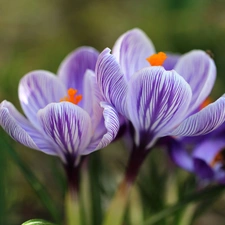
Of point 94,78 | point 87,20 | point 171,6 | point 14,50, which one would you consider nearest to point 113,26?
point 87,20

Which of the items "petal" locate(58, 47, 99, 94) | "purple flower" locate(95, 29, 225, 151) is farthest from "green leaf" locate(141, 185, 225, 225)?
"petal" locate(58, 47, 99, 94)

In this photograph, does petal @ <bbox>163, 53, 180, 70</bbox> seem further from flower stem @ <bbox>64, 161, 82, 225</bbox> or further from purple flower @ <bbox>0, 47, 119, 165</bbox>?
flower stem @ <bbox>64, 161, 82, 225</bbox>

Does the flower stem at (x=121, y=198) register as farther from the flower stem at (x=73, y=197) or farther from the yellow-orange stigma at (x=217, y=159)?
the yellow-orange stigma at (x=217, y=159)

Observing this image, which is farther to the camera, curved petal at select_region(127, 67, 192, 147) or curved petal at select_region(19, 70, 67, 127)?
curved petal at select_region(19, 70, 67, 127)

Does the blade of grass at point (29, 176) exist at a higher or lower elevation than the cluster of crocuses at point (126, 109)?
lower

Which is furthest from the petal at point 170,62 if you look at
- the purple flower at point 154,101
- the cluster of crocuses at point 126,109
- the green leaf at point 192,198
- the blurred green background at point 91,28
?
the blurred green background at point 91,28

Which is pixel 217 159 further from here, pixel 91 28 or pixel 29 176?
pixel 91 28

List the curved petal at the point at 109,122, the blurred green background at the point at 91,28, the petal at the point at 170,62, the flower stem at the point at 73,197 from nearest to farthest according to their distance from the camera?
the curved petal at the point at 109,122 → the flower stem at the point at 73,197 → the petal at the point at 170,62 → the blurred green background at the point at 91,28
